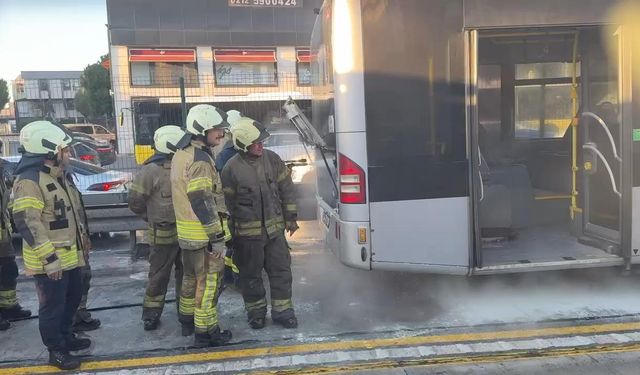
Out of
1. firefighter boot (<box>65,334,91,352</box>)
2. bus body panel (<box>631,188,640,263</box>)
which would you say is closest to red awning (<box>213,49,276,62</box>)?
firefighter boot (<box>65,334,91,352</box>)

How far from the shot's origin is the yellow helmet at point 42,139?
3.92m

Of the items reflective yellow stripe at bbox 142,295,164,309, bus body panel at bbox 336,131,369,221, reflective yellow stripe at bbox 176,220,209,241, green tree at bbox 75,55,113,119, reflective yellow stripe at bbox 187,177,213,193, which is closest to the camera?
reflective yellow stripe at bbox 187,177,213,193

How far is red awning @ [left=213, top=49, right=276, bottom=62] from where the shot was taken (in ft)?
96.3

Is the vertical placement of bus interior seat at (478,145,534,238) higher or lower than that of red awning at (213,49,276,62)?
lower

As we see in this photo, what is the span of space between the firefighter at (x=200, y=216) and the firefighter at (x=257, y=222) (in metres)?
0.22

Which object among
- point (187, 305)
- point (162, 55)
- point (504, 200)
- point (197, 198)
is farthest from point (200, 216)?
point (162, 55)

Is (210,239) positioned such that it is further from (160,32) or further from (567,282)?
(160,32)

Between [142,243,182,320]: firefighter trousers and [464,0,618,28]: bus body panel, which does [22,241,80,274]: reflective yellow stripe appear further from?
[464,0,618,28]: bus body panel

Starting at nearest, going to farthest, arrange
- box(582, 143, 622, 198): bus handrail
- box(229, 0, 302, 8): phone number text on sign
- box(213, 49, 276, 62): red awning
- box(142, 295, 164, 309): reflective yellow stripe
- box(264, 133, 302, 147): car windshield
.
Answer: box(142, 295, 164, 309): reflective yellow stripe < box(582, 143, 622, 198): bus handrail < box(264, 133, 302, 147): car windshield < box(229, 0, 302, 8): phone number text on sign < box(213, 49, 276, 62): red awning

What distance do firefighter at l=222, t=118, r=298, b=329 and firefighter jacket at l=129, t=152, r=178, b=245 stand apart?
50 centimetres

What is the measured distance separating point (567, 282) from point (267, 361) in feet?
10.8

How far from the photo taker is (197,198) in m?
4.09

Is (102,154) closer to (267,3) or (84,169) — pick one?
(84,169)

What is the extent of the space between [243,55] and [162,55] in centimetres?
413
